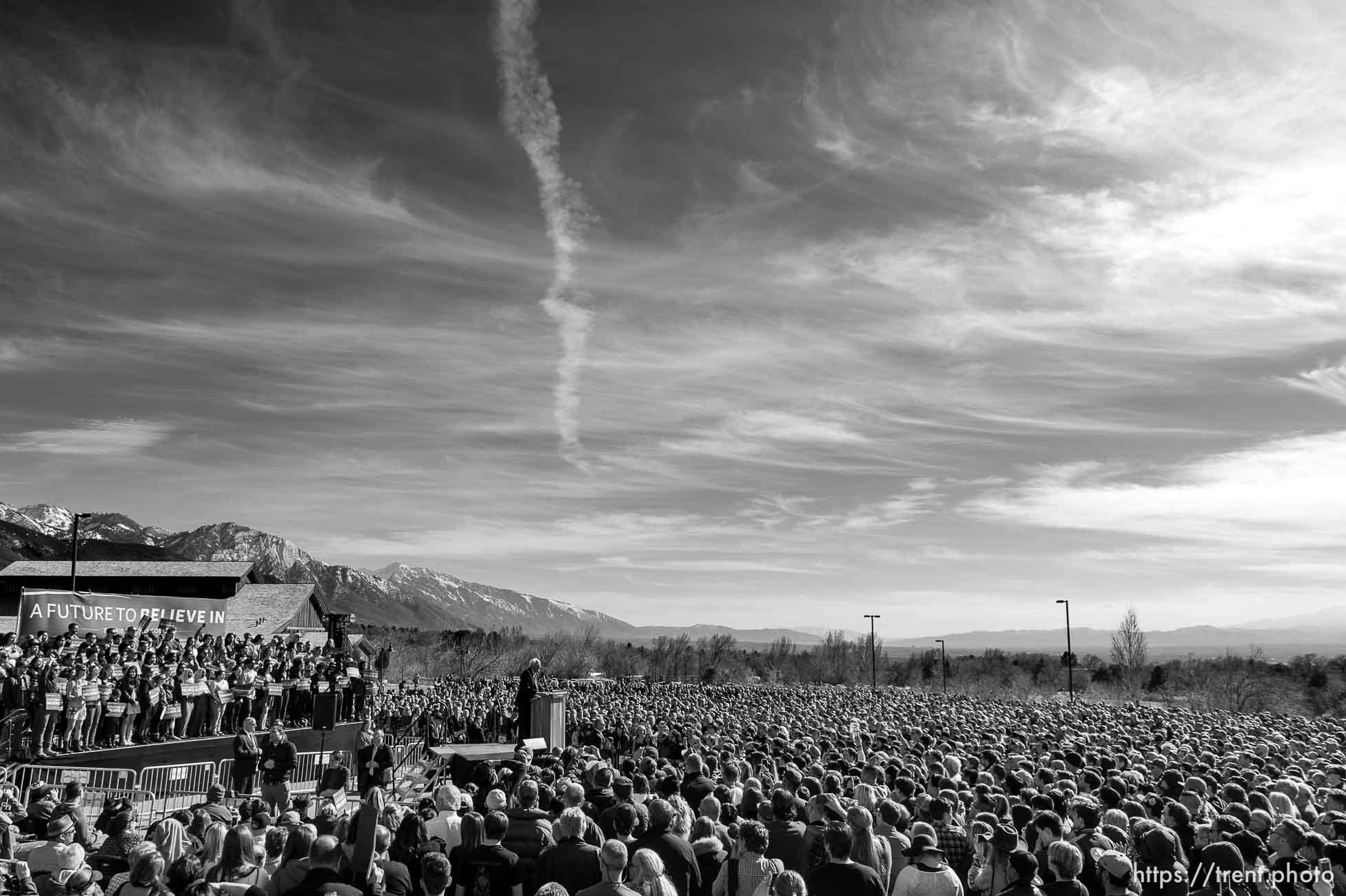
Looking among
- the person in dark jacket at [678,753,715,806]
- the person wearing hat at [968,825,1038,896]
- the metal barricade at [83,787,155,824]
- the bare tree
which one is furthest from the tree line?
the person wearing hat at [968,825,1038,896]

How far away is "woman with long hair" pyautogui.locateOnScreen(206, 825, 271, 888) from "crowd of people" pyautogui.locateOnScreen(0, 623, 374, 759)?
13.1 m

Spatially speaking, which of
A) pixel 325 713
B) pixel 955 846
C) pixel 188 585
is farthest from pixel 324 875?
pixel 188 585

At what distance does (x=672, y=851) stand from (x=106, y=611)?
24.7m

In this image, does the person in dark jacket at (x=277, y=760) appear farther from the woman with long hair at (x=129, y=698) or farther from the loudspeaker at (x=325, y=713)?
the loudspeaker at (x=325, y=713)

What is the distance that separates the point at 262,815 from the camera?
28.7 ft

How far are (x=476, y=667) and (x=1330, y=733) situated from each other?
77.8m

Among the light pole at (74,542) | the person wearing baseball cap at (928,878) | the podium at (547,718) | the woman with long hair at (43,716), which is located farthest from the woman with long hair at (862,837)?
the light pole at (74,542)

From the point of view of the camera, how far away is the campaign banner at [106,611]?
941 inches

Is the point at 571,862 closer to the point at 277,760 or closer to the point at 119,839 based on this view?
the point at 119,839

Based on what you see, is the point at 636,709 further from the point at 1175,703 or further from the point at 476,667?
the point at 476,667

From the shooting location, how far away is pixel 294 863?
21.9 feet

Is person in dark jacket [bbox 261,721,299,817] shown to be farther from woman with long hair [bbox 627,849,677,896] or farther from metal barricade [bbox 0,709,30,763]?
woman with long hair [bbox 627,849,677,896]

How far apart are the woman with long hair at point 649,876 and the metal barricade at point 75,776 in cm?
1403

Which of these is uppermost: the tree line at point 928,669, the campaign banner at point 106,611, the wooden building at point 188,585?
the wooden building at point 188,585
